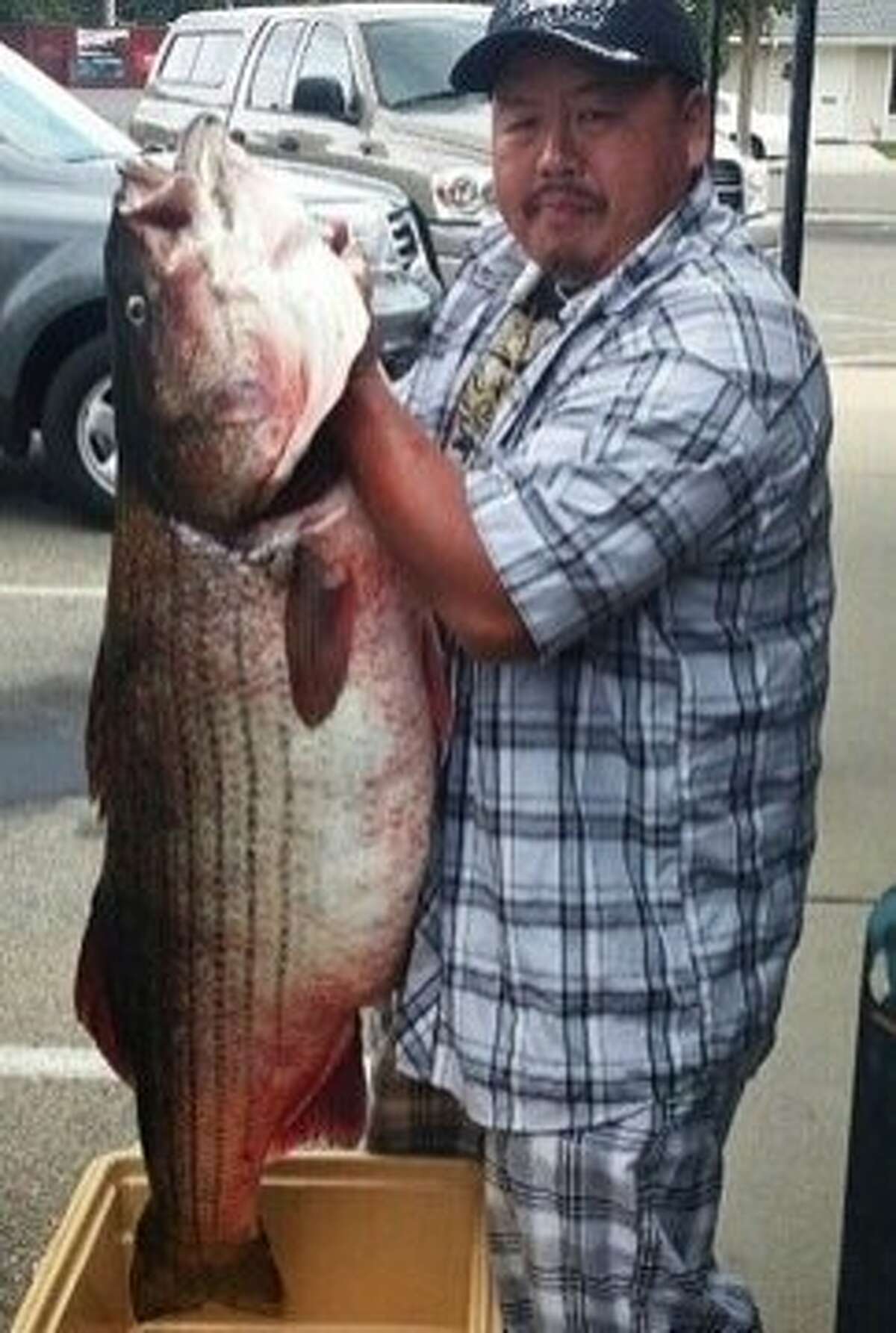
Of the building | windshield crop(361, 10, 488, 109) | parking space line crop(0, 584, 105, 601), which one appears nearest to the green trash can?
parking space line crop(0, 584, 105, 601)

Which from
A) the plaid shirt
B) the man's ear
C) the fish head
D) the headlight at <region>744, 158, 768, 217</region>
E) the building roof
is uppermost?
the man's ear

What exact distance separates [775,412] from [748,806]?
0.38m

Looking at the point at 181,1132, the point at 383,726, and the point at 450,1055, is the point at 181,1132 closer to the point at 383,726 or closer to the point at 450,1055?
the point at 450,1055

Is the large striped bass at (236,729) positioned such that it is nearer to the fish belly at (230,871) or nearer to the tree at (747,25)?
the fish belly at (230,871)

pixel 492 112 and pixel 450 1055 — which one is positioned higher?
pixel 492 112

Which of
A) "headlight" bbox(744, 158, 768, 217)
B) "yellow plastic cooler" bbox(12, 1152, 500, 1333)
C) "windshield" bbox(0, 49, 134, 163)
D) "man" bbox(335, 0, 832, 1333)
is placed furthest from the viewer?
"headlight" bbox(744, 158, 768, 217)

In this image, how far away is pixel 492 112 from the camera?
90.9 inches

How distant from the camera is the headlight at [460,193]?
1259cm

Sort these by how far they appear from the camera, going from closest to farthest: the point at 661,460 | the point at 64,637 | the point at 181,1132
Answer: the point at 661,460 < the point at 181,1132 < the point at 64,637

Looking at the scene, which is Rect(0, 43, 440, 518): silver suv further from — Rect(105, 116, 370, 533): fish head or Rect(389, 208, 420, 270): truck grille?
Rect(105, 116, 370, 533): fish head

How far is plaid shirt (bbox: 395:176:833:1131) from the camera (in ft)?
6.70

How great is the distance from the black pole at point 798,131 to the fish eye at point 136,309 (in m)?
4.42

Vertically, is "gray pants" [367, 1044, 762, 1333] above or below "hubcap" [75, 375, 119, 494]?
above

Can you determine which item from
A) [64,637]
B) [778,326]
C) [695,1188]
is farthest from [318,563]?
[64,637]
